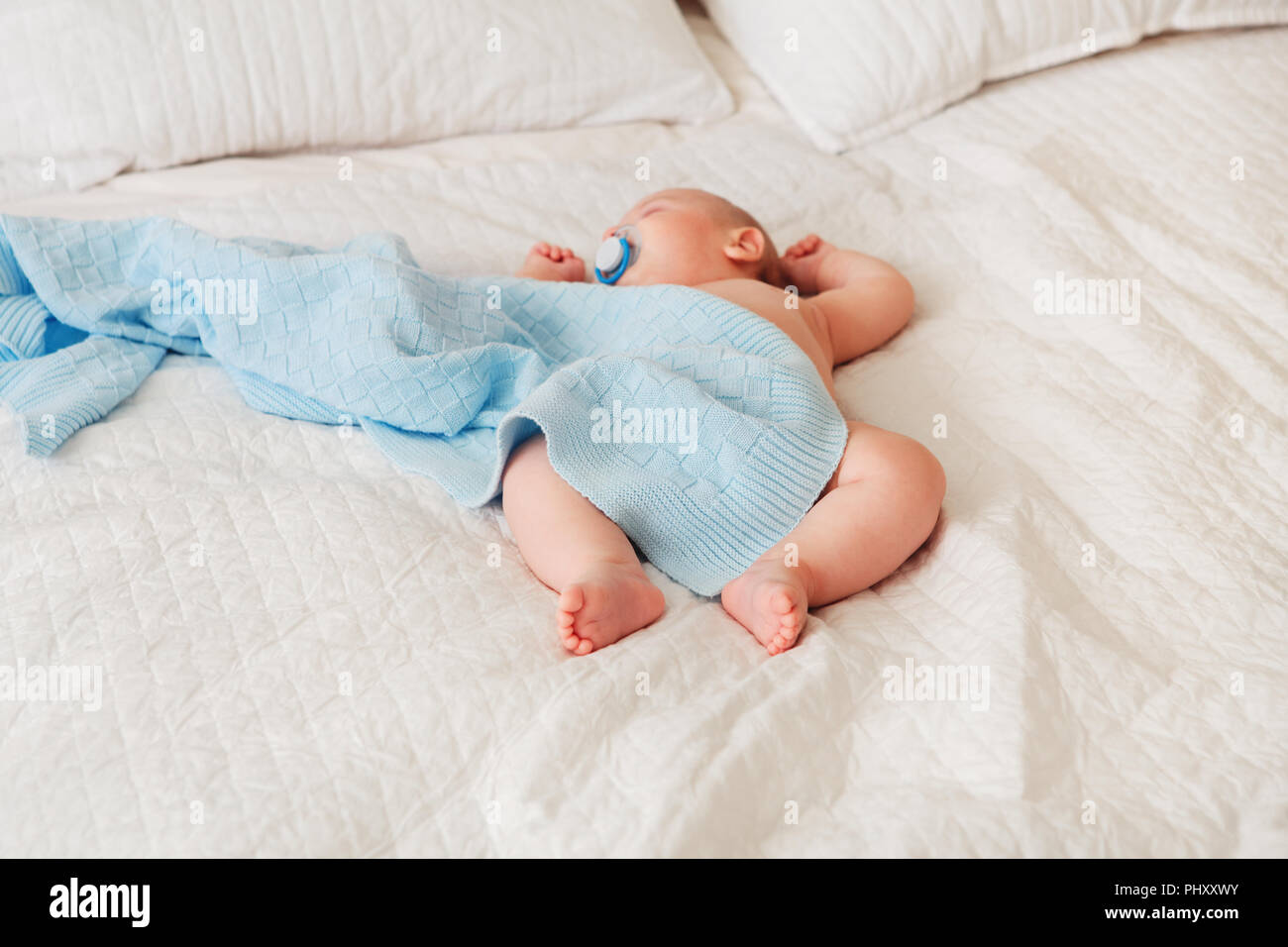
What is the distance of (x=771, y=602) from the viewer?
3.24 feet

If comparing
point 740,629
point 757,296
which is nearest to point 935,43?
point 757,296

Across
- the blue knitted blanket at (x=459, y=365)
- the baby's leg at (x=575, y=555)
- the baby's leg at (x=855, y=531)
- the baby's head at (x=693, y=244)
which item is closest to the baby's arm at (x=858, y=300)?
the baby's head at (x=693, y=244)

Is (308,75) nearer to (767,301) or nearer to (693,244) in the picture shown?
(693,244)

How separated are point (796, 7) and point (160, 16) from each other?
1008 mm

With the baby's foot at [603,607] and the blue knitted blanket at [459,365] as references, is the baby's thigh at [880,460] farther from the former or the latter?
the baby's foot at [603,607]

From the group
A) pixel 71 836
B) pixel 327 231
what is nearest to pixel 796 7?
pixel 327 231

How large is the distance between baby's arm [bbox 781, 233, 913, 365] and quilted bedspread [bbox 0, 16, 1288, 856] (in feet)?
0.12

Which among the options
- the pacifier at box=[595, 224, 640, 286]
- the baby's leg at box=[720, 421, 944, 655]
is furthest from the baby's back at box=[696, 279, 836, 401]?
the baby's leg at box=[720, 421, 944, 655]

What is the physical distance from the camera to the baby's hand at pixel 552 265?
1525 mm

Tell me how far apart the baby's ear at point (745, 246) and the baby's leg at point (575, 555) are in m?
0.43

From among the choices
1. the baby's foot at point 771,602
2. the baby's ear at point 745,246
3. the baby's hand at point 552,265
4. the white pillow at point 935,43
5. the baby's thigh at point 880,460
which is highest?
the white pillow at point 935,43

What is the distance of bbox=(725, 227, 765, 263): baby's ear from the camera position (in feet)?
4.81

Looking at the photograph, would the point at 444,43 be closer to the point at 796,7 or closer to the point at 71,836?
the point at 796,7

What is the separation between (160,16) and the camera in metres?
1.62
